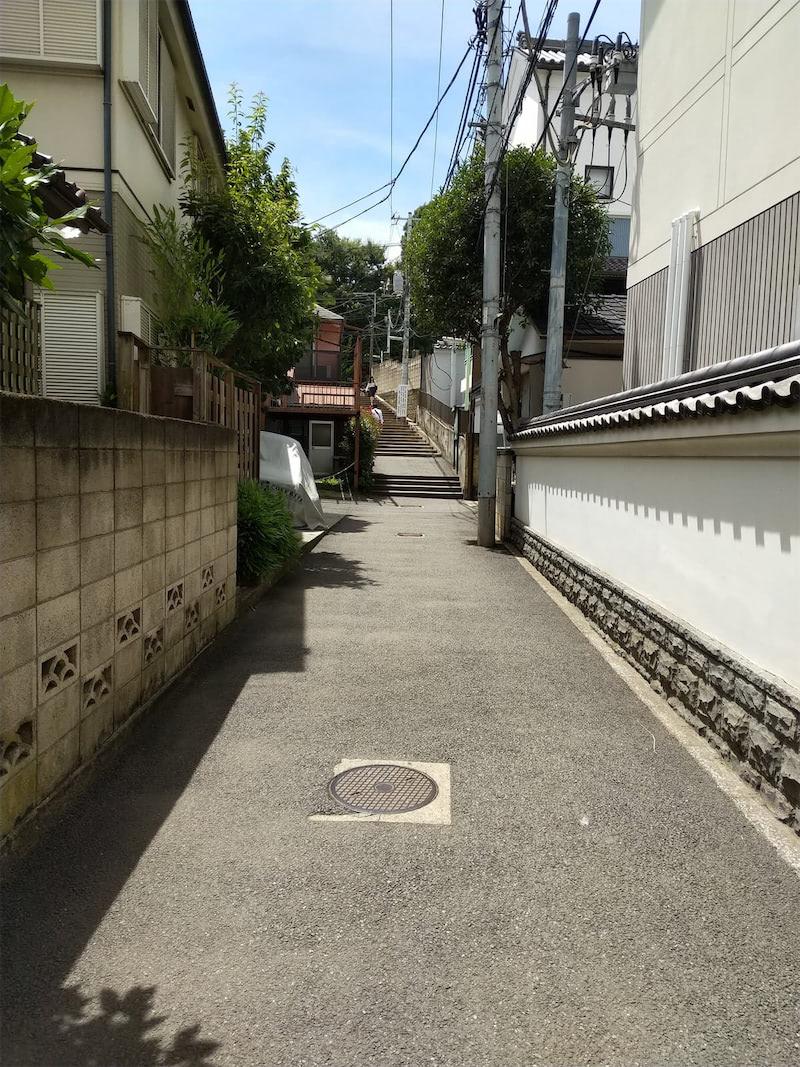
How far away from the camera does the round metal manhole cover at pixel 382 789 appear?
3729mm

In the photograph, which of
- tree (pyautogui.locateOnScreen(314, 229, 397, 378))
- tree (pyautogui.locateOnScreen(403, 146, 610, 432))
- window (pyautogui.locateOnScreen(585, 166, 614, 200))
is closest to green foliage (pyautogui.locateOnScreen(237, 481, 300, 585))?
tree (pyautogui.locateOnScreen(403, 146, 610, 432))

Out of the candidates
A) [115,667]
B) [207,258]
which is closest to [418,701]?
[115,667]

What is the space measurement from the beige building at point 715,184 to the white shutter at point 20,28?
7514 millimetres

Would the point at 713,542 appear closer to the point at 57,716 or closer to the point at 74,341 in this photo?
the point at 57,716

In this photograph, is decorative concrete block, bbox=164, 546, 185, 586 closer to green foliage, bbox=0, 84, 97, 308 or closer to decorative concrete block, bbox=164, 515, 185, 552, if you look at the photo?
decorative concrete block, bbox=164, 515, 185, 552

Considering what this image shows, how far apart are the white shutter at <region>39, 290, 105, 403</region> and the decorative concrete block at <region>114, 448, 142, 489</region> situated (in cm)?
436

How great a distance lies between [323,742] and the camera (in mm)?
4512

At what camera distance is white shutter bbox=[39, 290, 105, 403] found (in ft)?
27.4

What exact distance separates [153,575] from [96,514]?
41.3 inches

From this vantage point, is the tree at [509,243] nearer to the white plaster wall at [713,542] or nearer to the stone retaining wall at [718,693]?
the white plaster wall at [713,542]

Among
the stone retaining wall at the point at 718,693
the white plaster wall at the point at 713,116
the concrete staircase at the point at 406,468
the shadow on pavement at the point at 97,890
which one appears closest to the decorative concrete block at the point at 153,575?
the shadow on pavement at the point at 97,890

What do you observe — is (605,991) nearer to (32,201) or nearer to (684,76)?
(32,201)

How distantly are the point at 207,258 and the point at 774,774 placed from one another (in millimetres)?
9520

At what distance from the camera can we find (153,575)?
486cm
